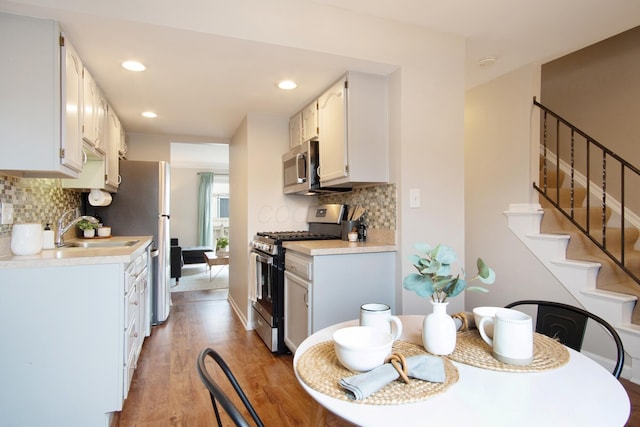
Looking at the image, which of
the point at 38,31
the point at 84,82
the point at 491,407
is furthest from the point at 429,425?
the point at 84,82

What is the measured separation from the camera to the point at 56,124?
1.88 meters

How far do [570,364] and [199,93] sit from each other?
3031 mm

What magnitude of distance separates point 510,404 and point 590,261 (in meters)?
2.61

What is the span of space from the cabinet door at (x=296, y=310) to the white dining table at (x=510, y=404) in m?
1.58

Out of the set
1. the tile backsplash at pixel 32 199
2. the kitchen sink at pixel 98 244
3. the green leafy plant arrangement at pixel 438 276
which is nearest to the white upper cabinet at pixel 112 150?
the tile backsplash at pixel 32 199

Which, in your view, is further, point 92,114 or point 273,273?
point 273,273

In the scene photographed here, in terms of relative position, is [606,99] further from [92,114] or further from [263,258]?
[92,114]

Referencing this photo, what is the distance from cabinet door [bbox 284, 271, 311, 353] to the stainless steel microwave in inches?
32.3

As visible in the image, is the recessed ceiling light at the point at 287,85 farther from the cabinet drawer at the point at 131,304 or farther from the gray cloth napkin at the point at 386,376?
the gray cloth napkin at the point at 386,376

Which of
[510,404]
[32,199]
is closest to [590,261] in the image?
[510,404]

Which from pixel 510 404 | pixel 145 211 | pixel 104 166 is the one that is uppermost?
pixel 104 166

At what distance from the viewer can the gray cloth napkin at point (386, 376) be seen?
83 centimetres

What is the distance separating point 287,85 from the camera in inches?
112

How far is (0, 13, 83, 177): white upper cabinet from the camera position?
180 cm
